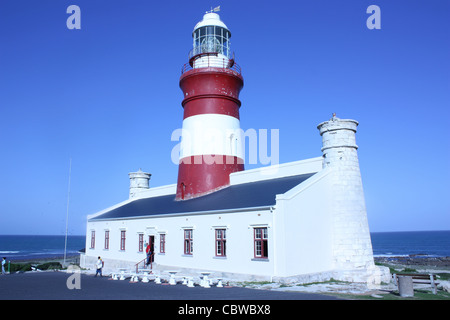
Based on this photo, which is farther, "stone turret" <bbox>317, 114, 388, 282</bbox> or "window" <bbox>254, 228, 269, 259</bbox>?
"stone turret" <bbox>317, 114, 388, 282</bbox>

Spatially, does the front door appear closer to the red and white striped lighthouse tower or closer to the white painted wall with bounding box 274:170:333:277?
the red and white striped lighthouse tower

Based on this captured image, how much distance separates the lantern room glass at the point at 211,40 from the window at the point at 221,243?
13124mm

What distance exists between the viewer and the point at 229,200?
19828mm

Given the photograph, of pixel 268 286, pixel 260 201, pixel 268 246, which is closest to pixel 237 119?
pixel 260 201

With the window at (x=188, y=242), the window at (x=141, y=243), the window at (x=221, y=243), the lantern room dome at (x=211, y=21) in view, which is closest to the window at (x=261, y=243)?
the window at (x=221, y=243)

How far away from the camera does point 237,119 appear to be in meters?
25.4

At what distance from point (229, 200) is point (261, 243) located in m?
4.04

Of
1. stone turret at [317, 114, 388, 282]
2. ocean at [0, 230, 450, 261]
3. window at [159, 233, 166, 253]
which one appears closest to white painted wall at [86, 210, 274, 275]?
window at [159, 233, 166, 253]

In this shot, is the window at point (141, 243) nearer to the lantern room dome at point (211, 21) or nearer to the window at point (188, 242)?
the window at point (188, 242)

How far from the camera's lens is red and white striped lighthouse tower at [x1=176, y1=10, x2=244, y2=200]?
24.2m

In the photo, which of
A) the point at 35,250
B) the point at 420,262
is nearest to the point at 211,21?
the point at 420,262

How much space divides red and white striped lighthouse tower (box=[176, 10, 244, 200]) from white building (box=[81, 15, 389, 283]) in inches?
79.3

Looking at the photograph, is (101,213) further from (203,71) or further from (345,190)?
(345,190)
